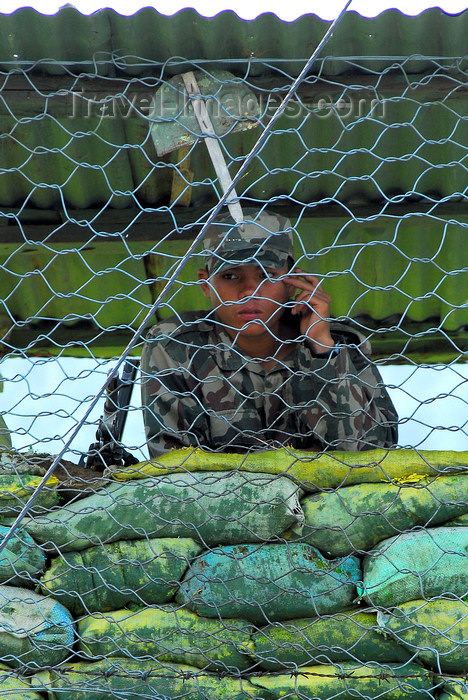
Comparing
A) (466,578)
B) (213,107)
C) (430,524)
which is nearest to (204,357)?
(213,107)

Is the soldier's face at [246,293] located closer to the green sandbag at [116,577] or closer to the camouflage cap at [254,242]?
the camouflage cap at [254,242]

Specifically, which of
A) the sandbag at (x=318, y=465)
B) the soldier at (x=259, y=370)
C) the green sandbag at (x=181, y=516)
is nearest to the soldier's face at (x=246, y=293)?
the soldier at (x=259, y=370)

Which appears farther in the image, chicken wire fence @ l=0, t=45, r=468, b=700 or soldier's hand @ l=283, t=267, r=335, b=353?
soldier's hand @ l=283, t=267, r=335, b=353

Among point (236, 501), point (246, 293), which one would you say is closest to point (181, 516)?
point (236, 501)

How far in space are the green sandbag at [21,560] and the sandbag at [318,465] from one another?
0.20 metres

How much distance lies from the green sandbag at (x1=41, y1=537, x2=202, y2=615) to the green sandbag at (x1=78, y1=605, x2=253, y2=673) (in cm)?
4

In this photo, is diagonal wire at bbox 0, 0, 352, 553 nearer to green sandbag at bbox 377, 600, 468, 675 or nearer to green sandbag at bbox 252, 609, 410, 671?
green sandbag at bbox 252, 609, 410, 671

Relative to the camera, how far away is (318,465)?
1.68 m

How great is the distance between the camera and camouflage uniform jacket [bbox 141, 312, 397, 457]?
190 cm

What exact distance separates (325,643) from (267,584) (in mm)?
139

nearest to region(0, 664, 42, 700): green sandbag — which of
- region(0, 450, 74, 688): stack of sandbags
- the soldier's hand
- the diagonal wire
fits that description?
region(0, 450, 74, 688): stack of sandbags

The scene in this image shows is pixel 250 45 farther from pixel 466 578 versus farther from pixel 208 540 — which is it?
pixel 466 578

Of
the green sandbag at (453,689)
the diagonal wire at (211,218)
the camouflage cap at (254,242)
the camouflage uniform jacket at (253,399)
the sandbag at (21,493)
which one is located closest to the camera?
the diagonal wire at (211,218)

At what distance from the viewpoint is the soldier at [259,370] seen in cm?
191
